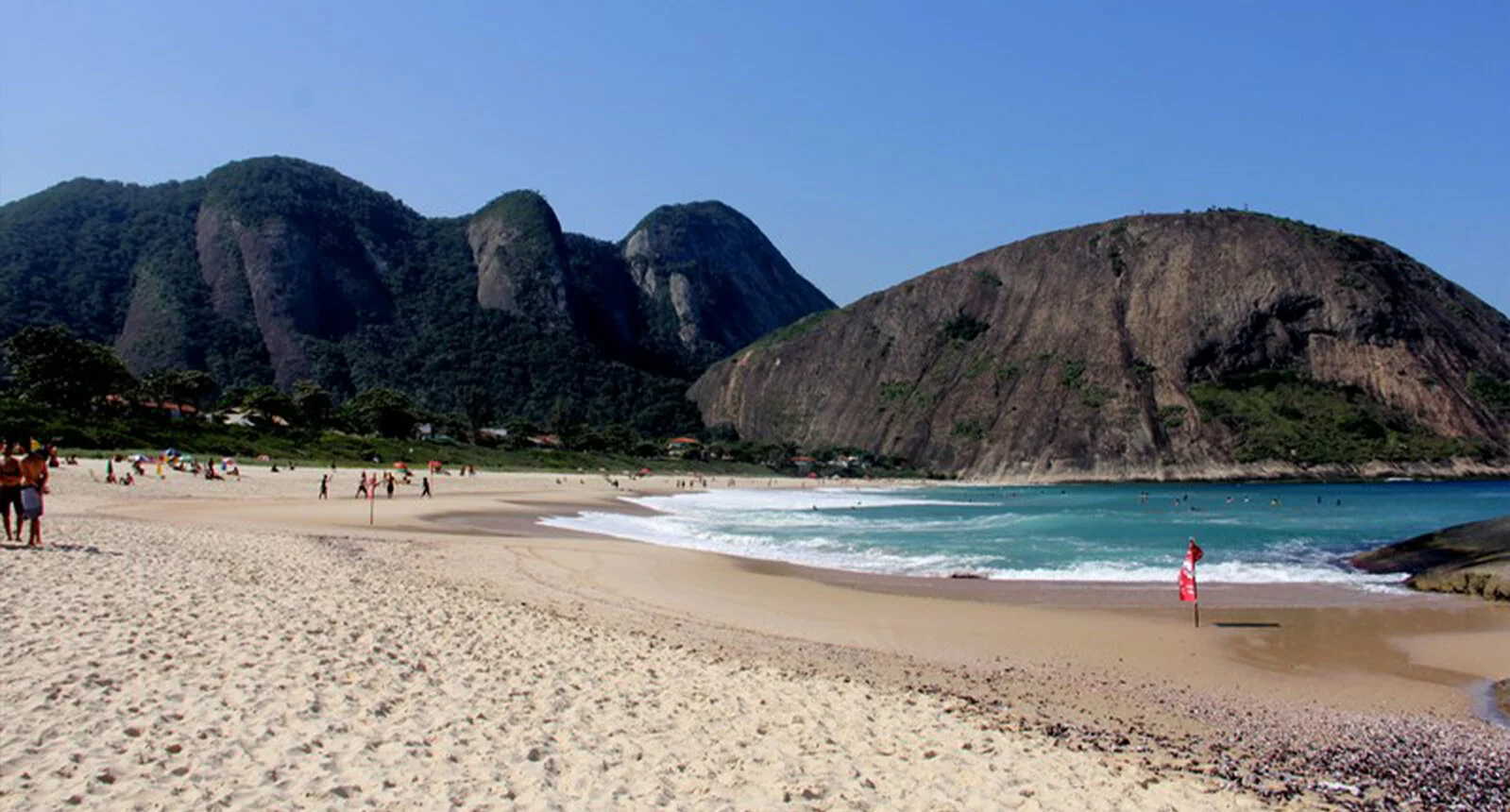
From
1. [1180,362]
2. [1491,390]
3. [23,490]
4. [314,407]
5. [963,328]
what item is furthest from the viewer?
[963,328]

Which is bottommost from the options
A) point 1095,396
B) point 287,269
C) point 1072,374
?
point 1095,396

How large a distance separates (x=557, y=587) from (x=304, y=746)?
9.50 metres

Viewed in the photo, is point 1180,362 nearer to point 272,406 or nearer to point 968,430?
point 968,430

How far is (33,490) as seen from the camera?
41.5ft

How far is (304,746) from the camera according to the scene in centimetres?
538

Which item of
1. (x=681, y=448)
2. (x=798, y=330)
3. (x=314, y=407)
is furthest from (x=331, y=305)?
(x=314, y=407)

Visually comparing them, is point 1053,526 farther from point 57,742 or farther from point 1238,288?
point 1238,288

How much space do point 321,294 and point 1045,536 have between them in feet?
497

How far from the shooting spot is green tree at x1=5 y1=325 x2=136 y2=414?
57.2 meters

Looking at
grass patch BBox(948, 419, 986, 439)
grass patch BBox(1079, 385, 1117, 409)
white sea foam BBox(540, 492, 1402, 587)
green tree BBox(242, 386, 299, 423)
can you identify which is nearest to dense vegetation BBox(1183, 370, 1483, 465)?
grass patch BBox(1079, 385, 1117, 409)

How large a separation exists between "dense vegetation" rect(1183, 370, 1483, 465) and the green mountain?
8266 cm

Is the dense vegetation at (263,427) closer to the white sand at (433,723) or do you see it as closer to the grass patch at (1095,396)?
the white sand at (433,723)

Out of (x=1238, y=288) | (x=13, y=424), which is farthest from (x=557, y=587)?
(x=1238, y=288)

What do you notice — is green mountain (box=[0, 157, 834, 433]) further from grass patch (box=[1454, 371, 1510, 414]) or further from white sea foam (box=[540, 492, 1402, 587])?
grass patch (box=[1454, 371, 1510, 414])
